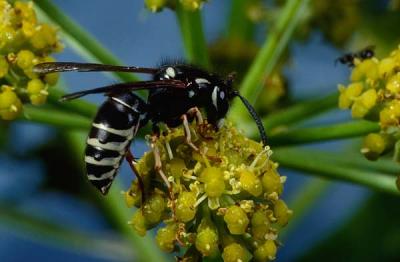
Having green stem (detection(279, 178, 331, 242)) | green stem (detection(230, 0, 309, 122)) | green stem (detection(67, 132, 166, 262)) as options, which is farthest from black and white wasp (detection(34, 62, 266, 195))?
green stem (detection(279, 178, 331, 242))

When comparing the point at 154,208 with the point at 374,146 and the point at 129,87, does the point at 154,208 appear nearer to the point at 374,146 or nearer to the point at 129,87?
the point at 129,87

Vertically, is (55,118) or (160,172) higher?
(55,118)

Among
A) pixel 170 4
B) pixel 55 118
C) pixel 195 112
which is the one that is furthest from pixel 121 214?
pixel 195 112

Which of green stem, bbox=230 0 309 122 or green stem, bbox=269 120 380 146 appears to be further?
green stem, bbox=230 0 309 122

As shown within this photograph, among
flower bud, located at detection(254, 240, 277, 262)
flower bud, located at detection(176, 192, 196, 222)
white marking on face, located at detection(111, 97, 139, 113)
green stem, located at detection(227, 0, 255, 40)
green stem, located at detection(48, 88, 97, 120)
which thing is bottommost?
flower bud, located at detection(254, 240, 277, 262)

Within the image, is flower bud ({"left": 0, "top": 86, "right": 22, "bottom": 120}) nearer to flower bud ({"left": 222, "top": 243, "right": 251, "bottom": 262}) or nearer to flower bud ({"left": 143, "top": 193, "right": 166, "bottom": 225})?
flower bud ({"left": 143, "top": 193, "right": 166, "bottom": 225})

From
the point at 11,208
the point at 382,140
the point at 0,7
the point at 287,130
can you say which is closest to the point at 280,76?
the point at 287,130

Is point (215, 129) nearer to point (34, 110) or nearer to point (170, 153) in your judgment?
point (170, 153)
